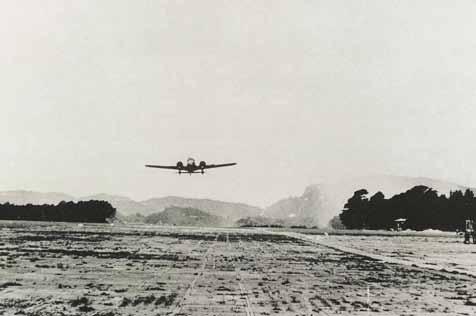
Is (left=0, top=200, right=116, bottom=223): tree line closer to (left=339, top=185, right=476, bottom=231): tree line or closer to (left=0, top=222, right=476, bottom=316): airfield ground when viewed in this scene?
(left=339, top=185, right=476, bottom=231): tree line

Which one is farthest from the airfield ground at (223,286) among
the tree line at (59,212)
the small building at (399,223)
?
the tree line at (59,212)

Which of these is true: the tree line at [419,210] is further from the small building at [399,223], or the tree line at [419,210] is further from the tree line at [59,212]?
the tree line at [59,212]

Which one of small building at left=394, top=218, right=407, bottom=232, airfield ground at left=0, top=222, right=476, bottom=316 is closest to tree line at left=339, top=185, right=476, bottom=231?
small building at left=394, top=218, right=407, bottom=232

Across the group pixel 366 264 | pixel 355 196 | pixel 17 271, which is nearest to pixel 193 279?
pixel 17 271

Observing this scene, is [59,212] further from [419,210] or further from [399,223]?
[419,210]

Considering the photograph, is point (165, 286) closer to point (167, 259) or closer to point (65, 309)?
point (65, 309)
